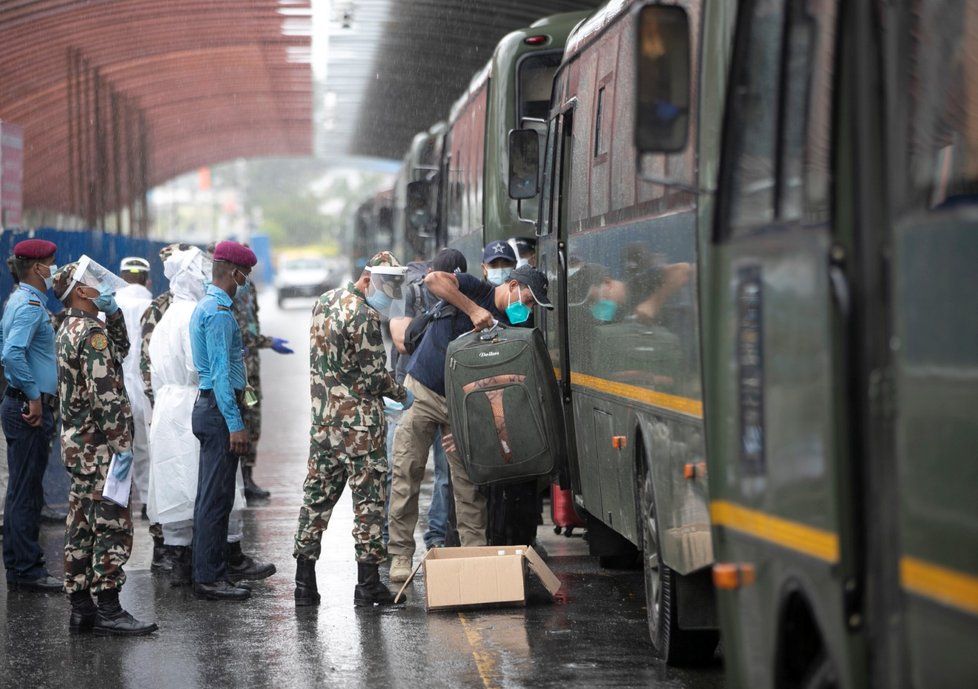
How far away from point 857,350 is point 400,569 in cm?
648

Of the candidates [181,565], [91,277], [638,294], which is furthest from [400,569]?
[638,294]

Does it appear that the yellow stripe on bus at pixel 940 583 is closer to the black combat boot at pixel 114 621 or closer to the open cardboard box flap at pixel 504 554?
the open cardboard box flap at pixel 504 554

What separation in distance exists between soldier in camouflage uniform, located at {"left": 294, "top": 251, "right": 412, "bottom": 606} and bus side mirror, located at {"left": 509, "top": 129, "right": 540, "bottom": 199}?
348 centimetres

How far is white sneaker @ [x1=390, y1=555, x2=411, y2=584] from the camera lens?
10.5 m

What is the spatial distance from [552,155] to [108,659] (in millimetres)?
4474

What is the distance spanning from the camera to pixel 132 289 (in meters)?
13.7

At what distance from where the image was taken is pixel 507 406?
972cm

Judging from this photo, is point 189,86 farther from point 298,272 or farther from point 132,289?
point 298,272

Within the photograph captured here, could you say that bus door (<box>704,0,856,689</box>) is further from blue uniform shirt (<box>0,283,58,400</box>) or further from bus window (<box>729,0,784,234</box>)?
blue uniform shirt (<box>0,283,58,400</box>)

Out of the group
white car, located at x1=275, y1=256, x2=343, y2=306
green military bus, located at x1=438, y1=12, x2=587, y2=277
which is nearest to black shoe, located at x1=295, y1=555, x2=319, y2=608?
green military bus, located at x1=438, y1=12, x2=587, y2=277

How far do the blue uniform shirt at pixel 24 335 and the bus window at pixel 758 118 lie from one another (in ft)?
20.7

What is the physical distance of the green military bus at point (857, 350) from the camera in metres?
4.12

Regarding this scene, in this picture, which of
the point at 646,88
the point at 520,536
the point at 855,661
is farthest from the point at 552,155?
the point at 855,661

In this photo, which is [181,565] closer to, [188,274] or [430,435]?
[430,435]
